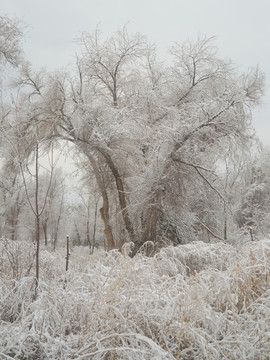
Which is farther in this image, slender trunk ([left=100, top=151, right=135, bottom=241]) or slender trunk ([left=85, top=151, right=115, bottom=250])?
slender trunk ([left=85, top=151, right=115, bottom=250])

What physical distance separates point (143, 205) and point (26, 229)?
13.2m

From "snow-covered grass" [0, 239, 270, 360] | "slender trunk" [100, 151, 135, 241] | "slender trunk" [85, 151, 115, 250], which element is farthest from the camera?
"slender trunk" [85, 151, 115, 250]

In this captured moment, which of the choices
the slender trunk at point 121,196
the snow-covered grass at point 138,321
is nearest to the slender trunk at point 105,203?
the slender trunk at point 121,196

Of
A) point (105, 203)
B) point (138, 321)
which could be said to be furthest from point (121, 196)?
point (138, 321)

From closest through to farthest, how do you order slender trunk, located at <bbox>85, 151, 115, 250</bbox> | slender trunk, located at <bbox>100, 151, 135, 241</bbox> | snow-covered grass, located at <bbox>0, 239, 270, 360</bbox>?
snow-covered grass, located at <bbox>0, 239, 270, 360</bbox> < slender trunk, located at <bbox>100, 151, 135, 241</bbox> < slender trunk, located at <bbox>85, 151, 115, 250</bbox>

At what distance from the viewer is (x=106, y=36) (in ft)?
35.4

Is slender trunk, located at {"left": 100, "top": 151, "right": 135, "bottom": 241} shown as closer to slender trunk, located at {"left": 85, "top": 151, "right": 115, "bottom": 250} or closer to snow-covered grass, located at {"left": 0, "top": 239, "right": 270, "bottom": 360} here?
slender trunk, located at {"left": 85, "top": 151, "right": 115, "bottom": 250}

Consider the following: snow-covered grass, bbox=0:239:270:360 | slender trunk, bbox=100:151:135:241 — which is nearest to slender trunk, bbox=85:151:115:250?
slender trunk, bbox=100:151:135:241

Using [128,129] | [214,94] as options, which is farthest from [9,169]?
[214,94]

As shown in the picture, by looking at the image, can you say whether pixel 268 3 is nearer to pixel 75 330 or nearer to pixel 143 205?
pixel 143 205

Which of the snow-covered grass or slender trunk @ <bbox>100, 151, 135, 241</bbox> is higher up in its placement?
slender trunk @ <bbox>100, 151, 135, 241</bbox>

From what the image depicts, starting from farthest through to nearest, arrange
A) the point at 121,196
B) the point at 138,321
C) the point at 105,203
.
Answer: the point at 105,203 → the point at 121,196 → the point at 138,321

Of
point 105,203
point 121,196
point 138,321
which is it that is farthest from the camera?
point 105,203

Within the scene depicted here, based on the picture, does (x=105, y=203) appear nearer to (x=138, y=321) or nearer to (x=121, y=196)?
(x=121, y=196)
